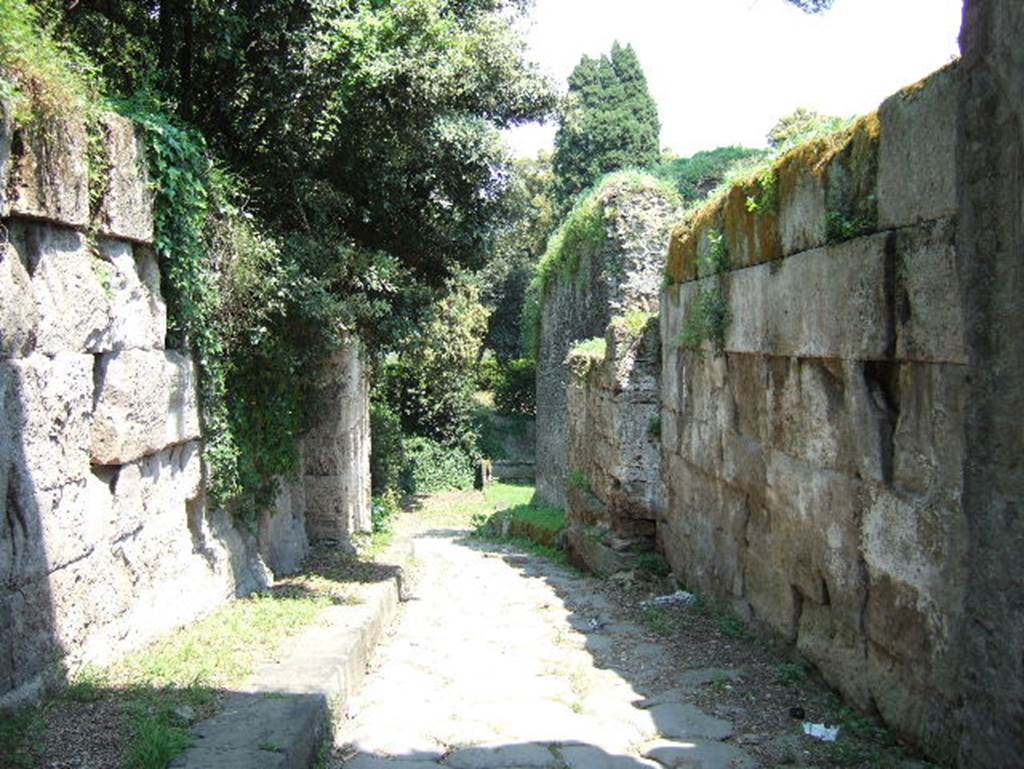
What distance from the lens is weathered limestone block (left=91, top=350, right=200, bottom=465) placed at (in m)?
4.85

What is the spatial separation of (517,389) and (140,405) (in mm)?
23716

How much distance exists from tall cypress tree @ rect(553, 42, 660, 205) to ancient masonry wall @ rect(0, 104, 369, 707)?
79.7 ft

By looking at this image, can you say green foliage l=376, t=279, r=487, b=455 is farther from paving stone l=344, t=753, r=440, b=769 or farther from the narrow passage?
paving stone l=344, t=753, r=440, b=769

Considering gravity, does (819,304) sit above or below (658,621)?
above

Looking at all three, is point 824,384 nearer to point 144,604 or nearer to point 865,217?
point 865,217

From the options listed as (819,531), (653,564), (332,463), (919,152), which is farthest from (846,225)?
(332,463)

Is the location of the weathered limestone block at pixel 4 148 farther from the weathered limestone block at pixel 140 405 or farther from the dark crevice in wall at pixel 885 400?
the dark crevice in wall at pixel 885 400

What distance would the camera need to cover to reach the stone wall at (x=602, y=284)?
39.5 feet

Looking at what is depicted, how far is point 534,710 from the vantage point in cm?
477

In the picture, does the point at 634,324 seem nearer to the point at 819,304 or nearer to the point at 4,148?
the point at 819,304

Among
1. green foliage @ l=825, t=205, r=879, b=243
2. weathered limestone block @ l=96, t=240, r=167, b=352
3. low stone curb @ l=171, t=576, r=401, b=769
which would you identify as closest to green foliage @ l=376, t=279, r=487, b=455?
weathered limestone block @ l=96, t=240, r=167, b=352

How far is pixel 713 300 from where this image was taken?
649 centimetres

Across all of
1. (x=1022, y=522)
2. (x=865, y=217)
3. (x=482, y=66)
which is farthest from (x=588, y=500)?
(x=1022, y=522)

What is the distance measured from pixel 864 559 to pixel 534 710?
1.76 meters
